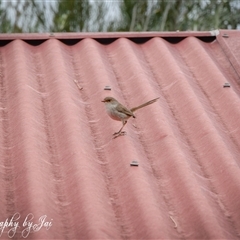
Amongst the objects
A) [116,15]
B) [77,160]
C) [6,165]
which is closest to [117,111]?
[77,160]

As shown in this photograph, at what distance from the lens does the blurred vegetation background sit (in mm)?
12711

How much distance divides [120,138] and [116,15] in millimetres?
8458

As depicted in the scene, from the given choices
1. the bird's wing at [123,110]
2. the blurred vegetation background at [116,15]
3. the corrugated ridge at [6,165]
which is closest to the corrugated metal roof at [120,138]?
the corrugated ridge at [6,165]

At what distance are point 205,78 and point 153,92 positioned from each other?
2.37 ft

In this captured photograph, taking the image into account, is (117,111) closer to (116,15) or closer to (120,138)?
(120,138)

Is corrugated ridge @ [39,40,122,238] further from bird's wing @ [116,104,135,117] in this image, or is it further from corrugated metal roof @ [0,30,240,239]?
bird's wing @ [116,104,135,117]

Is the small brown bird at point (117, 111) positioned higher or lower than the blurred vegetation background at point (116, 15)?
lower

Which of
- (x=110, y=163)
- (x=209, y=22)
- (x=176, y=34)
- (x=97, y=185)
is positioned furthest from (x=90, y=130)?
(x=209, y=22)

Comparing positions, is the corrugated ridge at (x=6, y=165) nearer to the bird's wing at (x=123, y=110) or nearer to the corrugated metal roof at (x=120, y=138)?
the corrugated metal roof at (x=120, y=138)

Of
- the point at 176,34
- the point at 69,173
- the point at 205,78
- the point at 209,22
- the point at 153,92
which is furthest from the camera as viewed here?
the point at 209,22

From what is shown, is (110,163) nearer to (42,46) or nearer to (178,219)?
(178,219)

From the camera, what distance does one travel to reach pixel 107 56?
666 centimetres

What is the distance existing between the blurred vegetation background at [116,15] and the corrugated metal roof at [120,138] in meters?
5.84

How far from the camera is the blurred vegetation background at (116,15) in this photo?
41.7ft
